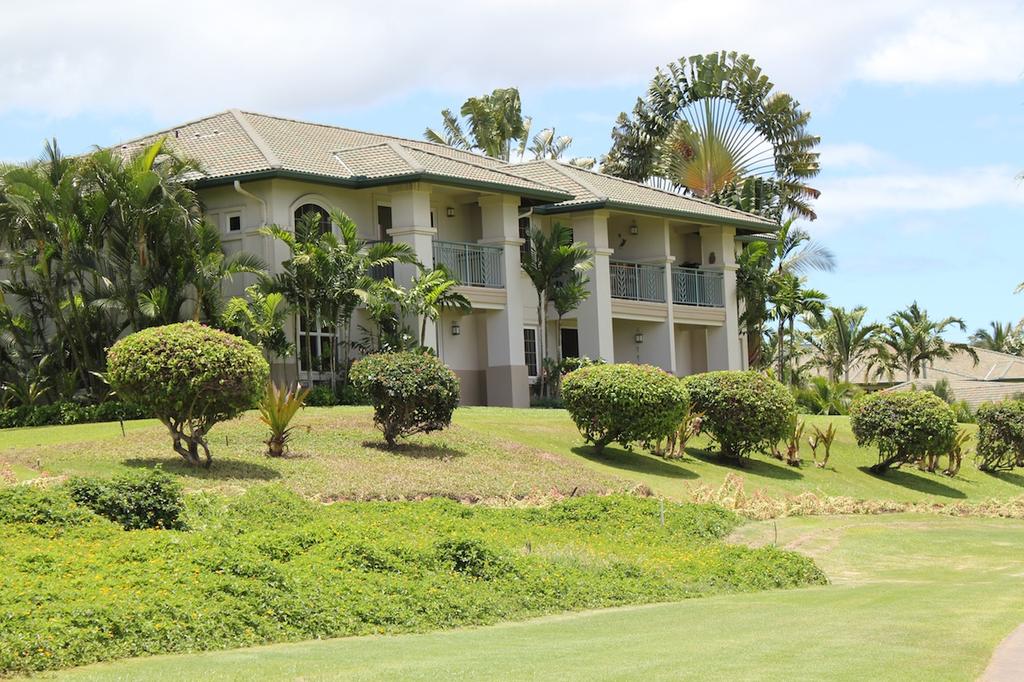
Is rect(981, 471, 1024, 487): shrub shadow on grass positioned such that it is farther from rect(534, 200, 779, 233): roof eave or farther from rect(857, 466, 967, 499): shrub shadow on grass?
rect(534, 200, 779, 233): roof eave

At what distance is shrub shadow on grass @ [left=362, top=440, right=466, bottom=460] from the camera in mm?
25438

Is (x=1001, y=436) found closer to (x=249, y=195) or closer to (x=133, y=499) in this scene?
(x=249, y=195)

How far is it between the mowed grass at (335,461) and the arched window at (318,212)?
260 inches

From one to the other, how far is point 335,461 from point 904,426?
1425 centimetres

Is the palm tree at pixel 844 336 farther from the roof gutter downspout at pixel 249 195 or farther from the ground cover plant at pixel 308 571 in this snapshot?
the ground cover plant at pixel 308 571

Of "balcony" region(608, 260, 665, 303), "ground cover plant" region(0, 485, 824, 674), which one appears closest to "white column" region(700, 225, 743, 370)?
"balcony" region(608, 260, 665, 303)

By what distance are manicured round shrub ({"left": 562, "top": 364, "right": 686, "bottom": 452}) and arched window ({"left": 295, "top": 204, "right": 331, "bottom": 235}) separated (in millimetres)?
8294

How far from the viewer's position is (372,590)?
13031 mm

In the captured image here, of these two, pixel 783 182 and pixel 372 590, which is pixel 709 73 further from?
pixel 372 590

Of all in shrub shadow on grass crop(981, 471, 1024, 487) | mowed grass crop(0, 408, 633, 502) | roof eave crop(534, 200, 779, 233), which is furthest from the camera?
roof eave crop(534, 200, 779, 233)

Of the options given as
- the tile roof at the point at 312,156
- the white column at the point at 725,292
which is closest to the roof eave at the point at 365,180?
the tile roof at the point at 312,156

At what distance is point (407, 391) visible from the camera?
2520 cm

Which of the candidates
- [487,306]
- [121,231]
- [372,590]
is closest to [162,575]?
[372,590]

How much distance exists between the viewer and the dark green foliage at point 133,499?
15.9 metres
